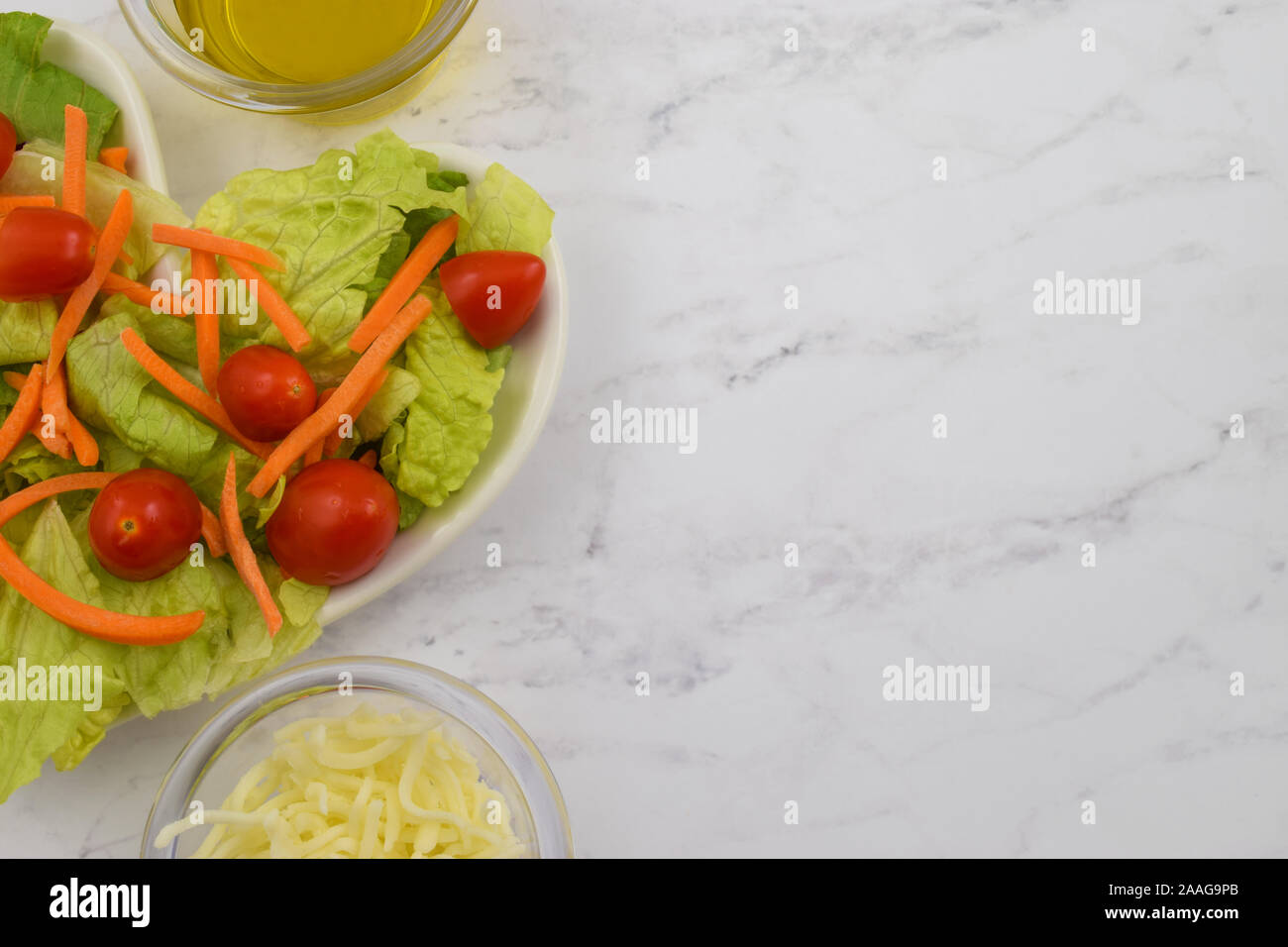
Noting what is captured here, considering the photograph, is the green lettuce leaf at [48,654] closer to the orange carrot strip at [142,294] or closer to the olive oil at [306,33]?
the orange carrot strip at [142,294]

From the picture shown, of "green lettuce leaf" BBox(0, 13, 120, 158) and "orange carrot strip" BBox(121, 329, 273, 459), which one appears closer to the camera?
"orange carrot strip" BBox(121, 329, 273, 459)

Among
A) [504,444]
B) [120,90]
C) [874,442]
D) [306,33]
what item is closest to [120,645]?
[504,444]

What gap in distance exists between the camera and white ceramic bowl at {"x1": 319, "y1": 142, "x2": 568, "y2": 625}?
4.40 ft

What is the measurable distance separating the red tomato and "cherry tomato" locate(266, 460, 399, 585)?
0.75 ft

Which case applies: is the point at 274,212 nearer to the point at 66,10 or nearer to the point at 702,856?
the point at 66,10

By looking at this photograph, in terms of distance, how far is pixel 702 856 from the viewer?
57.1 inches

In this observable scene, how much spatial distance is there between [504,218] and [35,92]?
2.13 ft

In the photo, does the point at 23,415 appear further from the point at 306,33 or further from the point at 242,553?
the point at 306,33

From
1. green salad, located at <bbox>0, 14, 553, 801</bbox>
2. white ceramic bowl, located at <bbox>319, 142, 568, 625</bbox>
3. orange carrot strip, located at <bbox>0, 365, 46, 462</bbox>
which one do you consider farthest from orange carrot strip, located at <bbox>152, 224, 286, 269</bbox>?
white ceramic bowl, located at <bbox>319, 142, 568, 625</bbox>

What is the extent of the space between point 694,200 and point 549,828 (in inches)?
34.6

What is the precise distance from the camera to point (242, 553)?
1287mm

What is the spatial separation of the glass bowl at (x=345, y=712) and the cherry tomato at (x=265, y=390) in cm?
30

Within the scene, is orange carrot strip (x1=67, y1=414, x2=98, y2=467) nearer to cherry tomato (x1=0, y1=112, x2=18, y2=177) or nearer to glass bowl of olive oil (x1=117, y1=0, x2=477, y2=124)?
cherry tomato (x1=0, y1=112, x2=18, y2=177)
